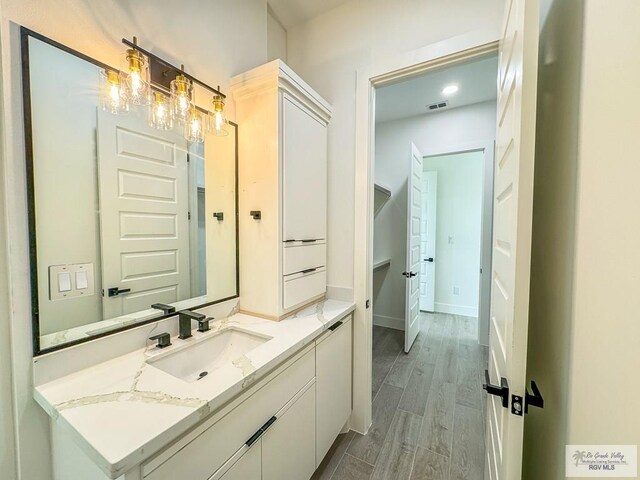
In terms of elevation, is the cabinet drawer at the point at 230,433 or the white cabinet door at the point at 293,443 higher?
the cabinet drawer at the point at 230,433

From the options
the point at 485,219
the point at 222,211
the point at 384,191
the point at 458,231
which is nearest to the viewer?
the point at 222,211

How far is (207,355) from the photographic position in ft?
3.90

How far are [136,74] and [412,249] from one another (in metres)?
2.59

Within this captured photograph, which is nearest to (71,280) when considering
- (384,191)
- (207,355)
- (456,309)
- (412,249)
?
(207,355)

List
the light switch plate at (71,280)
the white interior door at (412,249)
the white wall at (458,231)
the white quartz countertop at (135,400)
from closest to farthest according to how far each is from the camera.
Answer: the white quartz countertop at (135,400)
the light switch plate at (71,280)
the white interior door at (412,249)
the white wall at (458,231)

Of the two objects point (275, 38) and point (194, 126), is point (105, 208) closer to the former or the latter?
point (194, 126)

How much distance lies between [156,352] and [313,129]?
140 cm

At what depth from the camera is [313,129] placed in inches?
61.7

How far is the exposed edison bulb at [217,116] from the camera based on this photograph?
1.28 meters

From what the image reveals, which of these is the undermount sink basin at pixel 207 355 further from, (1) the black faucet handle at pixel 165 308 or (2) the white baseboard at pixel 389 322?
(2) the white baseboard at pixel 389 322

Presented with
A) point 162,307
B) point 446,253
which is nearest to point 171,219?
point 162,307

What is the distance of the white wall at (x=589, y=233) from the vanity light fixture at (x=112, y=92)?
55.8 inches

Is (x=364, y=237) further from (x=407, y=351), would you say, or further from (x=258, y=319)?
(x=407, y=351)

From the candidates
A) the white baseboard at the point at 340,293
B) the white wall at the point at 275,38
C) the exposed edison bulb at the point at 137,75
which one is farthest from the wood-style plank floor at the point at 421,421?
the white wall at the point at 275,38
